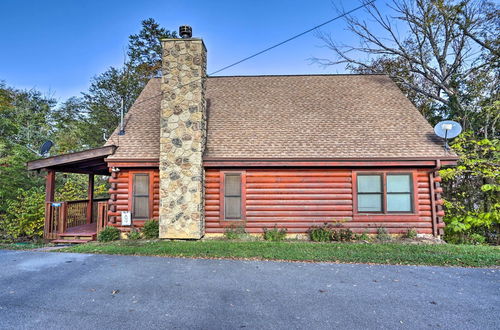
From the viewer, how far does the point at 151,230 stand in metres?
8.27

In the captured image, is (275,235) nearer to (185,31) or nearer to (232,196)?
(232,196)

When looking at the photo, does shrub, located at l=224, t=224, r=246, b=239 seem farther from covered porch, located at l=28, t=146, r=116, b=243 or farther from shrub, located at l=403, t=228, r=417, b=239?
shrub, located at l=403, t=228, r=417, b=239

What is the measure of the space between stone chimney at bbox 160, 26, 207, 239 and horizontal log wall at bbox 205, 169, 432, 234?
2.19ft

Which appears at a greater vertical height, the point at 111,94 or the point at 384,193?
the point at 111,94

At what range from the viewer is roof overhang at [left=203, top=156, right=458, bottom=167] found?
8203mm

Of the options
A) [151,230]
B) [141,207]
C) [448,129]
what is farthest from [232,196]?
[448,129]

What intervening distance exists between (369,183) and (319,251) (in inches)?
130

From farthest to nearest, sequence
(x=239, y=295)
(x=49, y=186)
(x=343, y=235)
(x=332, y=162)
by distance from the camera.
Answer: (x=49, y=186)
(x=332, y=162)
(x=343, y=235)
(x=239, y=295)

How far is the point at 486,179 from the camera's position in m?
9.37

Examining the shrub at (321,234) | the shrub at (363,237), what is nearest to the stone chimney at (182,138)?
the shrub at (321,234)

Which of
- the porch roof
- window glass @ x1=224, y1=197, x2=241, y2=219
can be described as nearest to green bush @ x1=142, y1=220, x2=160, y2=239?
window glass @ x1=224, y1=197, x2=241, y2=219

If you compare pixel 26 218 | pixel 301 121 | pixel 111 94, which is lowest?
pixel 26 218

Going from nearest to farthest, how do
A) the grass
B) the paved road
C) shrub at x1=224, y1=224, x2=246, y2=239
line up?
the paved road < the grass < shrub at x1=224, y1=224, x2=246, y2=239

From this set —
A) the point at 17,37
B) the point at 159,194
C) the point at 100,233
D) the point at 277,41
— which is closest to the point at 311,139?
the point at 277,41
